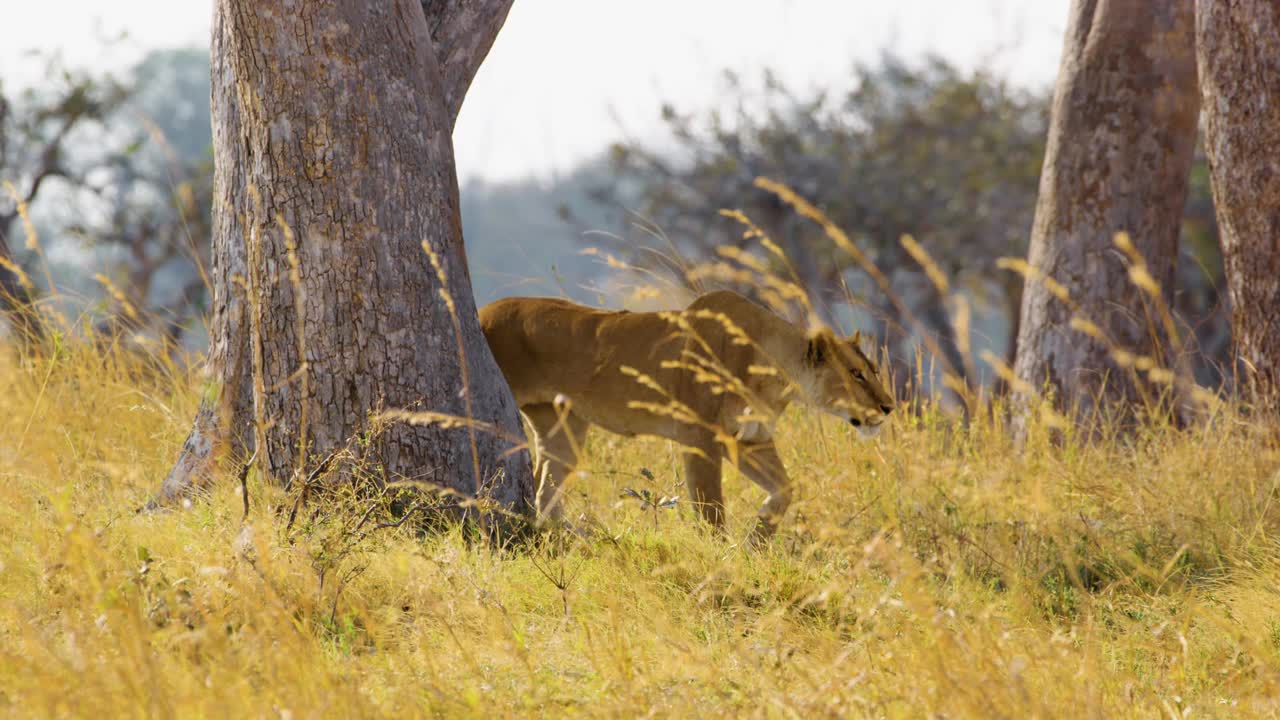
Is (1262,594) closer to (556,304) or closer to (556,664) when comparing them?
(556,664)

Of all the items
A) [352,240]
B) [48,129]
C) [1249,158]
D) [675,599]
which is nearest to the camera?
[675,599]

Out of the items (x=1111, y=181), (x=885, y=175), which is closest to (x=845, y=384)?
(x=1111, y=181)

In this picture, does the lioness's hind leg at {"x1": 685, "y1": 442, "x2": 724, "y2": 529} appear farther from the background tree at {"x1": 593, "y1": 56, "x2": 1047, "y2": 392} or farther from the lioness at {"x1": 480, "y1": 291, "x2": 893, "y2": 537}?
the background tree at {"x1": 593, "y1": 56, "x2": 1047, "y2": 392}

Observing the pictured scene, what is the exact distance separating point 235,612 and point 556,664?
2.85ft

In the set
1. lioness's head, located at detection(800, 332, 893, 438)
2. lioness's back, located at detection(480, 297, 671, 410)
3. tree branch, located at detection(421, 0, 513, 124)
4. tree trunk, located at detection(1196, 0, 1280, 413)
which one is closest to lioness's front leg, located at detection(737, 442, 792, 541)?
lioness's head, located at detection(800, 332, 893, 438)

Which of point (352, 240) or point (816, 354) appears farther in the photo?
point (816, 354)

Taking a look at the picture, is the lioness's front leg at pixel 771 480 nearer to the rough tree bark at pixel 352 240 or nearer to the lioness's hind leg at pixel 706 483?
the lioness's hind leg at pixel 706 483

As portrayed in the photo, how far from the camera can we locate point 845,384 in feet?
15.6

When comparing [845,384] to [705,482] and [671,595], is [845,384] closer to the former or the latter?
[705,482]

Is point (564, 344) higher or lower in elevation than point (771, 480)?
higher

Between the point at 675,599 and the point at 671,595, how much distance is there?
9 cm

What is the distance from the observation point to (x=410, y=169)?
14.5 feet

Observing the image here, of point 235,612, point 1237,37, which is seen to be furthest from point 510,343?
point 1237,37

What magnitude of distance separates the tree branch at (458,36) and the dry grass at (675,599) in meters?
1.75
